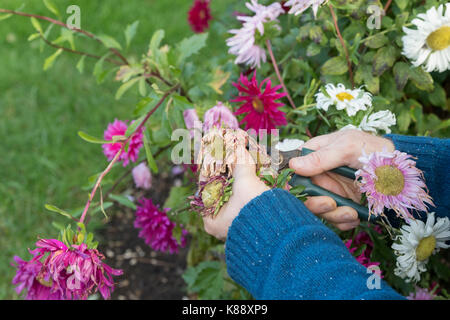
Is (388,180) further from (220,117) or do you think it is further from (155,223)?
(155,223)

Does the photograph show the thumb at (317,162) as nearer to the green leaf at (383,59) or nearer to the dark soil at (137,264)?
the green leaf at (383,59)

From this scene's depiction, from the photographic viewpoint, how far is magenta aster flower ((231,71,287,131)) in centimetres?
94

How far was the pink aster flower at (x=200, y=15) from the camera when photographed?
1.62 meters

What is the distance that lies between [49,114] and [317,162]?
1.71 metres

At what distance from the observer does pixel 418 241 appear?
894 millimetres

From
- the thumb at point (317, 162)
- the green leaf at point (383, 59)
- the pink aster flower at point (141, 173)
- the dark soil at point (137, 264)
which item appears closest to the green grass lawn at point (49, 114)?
the dark soil at point (137, 264)

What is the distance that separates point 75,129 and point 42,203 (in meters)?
0.43

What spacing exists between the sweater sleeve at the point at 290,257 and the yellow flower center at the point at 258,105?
0.27 m

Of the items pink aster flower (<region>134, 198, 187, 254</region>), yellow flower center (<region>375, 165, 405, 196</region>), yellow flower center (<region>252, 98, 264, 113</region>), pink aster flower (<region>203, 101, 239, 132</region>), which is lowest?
pink aster flower (<region>134, 198, 187, 254</region>)

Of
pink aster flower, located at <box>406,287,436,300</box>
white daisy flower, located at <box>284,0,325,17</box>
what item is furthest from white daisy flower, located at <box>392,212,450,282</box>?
white daisy flower, located at <box>284,0,325,17</box>

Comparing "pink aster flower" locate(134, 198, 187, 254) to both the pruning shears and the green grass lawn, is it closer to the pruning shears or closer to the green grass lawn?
the pruning shears

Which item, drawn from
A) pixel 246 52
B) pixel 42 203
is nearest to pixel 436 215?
pixel 246 52

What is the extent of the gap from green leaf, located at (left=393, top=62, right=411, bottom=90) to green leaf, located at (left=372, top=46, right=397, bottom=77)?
23 millimetres

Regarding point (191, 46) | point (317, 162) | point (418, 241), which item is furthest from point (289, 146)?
point (191, 46)
